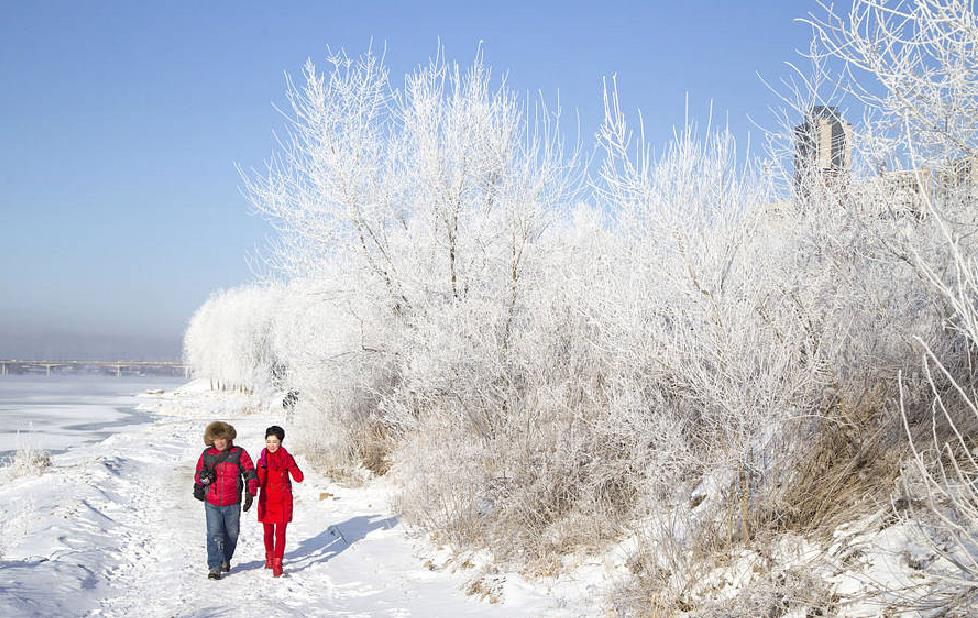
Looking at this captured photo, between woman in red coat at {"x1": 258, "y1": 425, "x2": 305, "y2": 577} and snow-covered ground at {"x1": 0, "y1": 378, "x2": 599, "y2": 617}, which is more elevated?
woman in red coat at {"x1": 258, "y1": 425, "x2": 305, "y2": 577}

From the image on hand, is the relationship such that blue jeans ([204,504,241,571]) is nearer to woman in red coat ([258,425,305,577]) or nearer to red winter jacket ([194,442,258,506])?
red winter jacket ([194,442,258,506])

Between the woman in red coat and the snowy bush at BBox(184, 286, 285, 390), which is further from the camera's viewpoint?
the snowy bush at BBox(184, 286, 285, 390)

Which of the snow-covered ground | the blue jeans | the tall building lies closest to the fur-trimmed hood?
the blue jeans

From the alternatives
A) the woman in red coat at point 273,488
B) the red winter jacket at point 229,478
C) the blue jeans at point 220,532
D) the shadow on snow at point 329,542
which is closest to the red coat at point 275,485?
the woman in red coat at point 273,488

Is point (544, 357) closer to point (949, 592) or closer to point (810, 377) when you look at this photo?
point (810, 377)

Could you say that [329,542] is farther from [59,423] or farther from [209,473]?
[59,423]

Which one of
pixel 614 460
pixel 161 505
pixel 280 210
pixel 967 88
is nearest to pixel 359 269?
pixel 280 210

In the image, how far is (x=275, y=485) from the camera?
7.13 meters

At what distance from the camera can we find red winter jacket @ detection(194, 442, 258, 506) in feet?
22.1

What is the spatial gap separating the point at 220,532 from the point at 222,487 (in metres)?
0.40

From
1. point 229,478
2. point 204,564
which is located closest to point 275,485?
point 229,478

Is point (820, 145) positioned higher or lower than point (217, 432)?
higher

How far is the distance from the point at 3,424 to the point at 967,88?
31.9 m

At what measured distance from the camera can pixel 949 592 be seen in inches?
139
